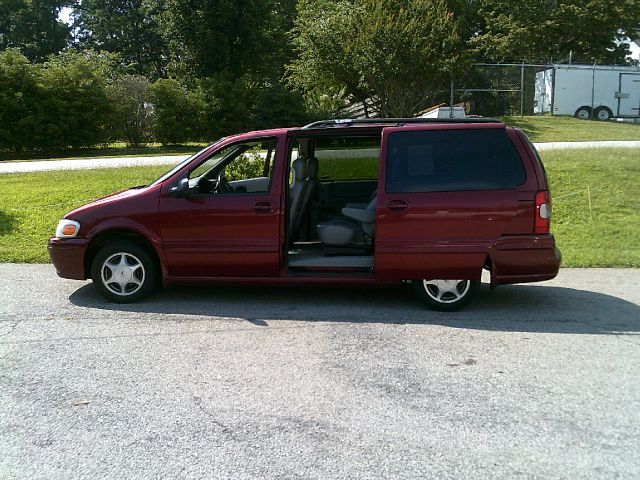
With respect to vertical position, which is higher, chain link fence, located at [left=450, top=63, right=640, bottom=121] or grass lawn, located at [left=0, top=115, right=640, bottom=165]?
chain link fence, located at [left=450, top=63, right=640, bottom=121]

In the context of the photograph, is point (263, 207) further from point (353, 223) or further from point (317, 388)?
point (317, 388)

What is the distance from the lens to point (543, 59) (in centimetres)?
3422

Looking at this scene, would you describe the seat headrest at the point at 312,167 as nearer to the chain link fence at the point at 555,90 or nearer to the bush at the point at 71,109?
the bush at the point at 71,109

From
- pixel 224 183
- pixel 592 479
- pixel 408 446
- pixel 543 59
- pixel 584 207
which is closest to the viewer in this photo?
pixel 592 479

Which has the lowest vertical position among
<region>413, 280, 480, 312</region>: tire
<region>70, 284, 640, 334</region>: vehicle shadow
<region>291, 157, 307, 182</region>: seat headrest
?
<region>70, 284, 640, 334</region>: vehicle shadow

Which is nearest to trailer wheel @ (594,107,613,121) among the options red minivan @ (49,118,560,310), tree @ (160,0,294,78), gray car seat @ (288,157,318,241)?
tree @ (160,0,294,78)

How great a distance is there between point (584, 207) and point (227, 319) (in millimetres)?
7327

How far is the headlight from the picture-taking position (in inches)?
250

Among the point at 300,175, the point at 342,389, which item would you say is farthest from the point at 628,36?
the point at 342,389

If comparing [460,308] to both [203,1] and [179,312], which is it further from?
[203,1]

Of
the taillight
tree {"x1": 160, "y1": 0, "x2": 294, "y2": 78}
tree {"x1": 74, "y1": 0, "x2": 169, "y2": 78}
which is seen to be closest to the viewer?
the taillight

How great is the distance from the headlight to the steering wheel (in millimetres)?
1497

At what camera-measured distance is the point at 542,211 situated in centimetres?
586

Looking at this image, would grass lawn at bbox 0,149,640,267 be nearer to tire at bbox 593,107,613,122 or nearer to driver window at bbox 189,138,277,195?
driver window at bbox 189,138,277,195
